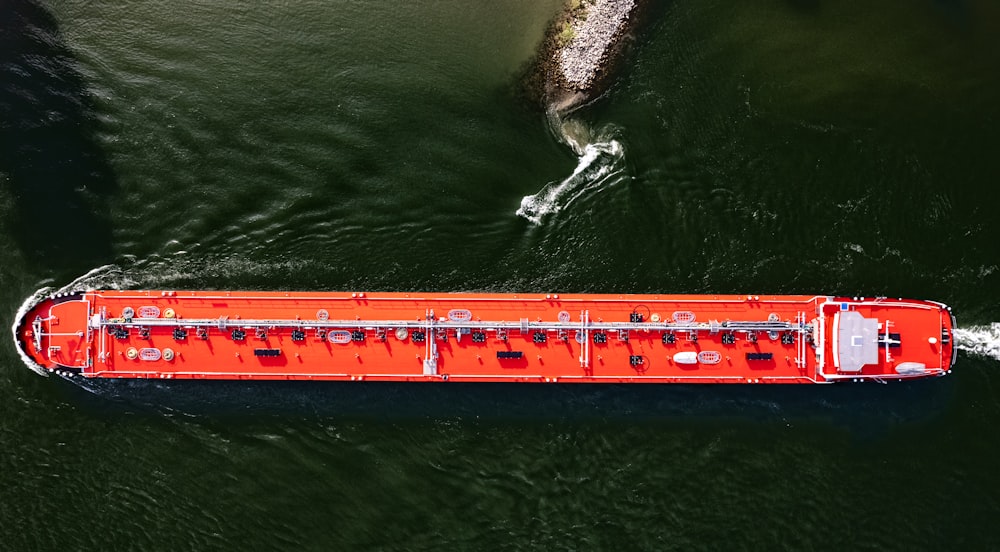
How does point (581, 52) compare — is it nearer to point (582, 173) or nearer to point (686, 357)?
point (582, 173)

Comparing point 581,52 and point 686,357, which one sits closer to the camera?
point 686,357

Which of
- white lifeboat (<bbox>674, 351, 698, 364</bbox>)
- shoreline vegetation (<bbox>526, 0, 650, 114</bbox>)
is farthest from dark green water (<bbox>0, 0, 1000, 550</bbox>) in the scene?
white lifeboat (<bbox>674, 351, 698, 364</bbox>)

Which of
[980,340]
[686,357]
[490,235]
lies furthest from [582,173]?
[980,340]

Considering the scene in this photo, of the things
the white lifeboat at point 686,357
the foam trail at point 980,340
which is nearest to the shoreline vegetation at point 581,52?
the white lifeboat at point 686,357

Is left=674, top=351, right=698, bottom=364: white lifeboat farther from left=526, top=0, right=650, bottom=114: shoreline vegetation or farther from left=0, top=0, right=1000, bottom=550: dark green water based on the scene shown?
left=526, top=0, right=650, bottom=114: shoreline vegetation

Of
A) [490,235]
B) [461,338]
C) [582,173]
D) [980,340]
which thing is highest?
[582,173]

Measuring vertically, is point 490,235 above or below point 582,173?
below

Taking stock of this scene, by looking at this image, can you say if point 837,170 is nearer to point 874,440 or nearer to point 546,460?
point 874,440
